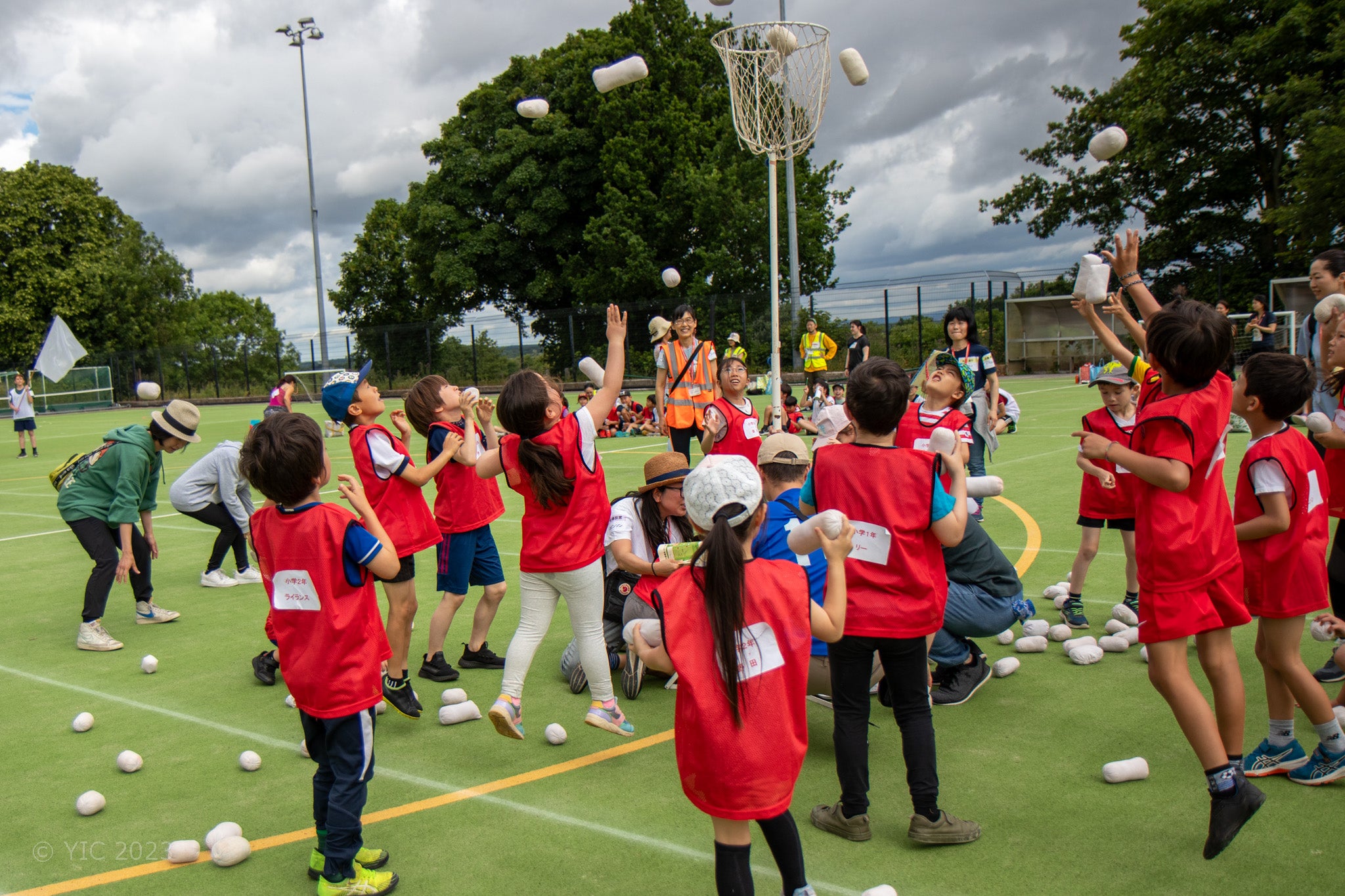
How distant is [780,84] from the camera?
1305 centimetres

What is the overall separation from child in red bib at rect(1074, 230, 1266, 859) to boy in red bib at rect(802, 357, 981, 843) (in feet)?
2.05

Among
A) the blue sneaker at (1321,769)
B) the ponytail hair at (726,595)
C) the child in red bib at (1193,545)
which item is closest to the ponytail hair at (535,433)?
the ponytail hair at (726,595)

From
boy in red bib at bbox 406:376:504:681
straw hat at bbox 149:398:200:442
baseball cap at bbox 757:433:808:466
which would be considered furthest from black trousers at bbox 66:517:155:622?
baseball cap at bbox 757:433:808:466

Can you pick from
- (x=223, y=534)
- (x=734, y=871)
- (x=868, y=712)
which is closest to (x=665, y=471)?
(x=868, y=712)

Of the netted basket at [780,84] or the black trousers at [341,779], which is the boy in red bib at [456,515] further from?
the netted basket at [780,84]

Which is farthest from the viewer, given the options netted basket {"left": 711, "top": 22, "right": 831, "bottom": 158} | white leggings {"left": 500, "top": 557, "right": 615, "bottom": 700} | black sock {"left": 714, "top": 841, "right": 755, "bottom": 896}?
netted basket {"left": 711, "top": 22, "right": 831, "bottom": 158}

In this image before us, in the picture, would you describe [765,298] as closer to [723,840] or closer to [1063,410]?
[1063,410]

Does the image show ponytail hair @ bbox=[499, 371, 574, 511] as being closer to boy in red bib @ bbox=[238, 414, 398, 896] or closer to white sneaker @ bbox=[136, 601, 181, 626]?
boy in red bib @ bbox=[238, 414, 398, 896]

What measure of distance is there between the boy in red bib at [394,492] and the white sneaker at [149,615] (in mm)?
3299

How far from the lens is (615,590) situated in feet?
19.0

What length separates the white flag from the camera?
30.4 meters

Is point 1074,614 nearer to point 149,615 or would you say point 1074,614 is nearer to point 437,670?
point 437,670

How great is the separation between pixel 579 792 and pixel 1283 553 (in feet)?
10.1

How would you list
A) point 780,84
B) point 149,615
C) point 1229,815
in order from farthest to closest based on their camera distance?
point 780,84, point 149,615, point 1229,815
